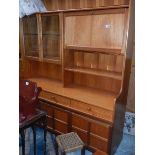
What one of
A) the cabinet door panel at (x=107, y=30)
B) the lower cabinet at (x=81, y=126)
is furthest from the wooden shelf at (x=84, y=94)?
the cabinet door panel at (x=107, y=30)

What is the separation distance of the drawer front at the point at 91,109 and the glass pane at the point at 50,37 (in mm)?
721

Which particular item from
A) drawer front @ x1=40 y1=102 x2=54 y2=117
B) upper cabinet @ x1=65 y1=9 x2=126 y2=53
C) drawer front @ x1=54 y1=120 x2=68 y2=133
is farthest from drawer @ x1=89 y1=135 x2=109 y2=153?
upper cabinet @ x1=65 y1=9 x2=126 y2=53

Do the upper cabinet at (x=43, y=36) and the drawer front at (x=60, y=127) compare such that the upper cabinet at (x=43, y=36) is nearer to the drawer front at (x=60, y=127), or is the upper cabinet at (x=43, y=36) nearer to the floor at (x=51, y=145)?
the drawer front at (x=60, y=127)

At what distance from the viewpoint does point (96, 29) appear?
208 centimetres

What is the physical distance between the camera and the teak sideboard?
195 cm

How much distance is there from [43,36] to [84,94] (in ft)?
3.21

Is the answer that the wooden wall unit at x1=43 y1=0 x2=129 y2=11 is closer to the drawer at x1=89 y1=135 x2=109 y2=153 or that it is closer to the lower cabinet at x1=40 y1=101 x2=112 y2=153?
the lower cabinet at x1=40 y1=101 x2=112 y2=153

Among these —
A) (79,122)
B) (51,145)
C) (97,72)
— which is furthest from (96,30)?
(51,145)

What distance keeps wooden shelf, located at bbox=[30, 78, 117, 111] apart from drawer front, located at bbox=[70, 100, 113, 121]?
0.13 ft

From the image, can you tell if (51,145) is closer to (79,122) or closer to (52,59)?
(79,122)

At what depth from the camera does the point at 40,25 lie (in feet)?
8.48

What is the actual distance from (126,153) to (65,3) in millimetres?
1968

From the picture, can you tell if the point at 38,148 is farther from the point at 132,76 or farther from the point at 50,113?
the point at 132,76
